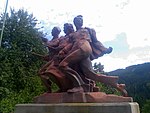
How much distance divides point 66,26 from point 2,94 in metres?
14.8

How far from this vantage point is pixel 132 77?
5362 cm

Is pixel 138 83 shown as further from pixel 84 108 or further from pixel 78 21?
pixel 84 108

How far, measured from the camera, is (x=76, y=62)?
885cm

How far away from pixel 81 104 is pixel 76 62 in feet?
3.92

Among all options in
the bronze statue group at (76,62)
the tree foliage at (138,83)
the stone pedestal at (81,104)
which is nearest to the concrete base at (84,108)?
the stone pedestal at (81,104)

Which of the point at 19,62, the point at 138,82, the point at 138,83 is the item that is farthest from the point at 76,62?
the point at 138,82

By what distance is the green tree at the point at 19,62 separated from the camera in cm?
2361

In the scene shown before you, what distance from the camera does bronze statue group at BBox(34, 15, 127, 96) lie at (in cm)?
874

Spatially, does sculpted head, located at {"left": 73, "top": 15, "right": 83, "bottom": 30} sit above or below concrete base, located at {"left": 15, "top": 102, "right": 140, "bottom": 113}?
above

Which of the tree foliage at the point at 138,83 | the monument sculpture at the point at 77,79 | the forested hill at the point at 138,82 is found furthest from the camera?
the forested hill at the point at 138,82

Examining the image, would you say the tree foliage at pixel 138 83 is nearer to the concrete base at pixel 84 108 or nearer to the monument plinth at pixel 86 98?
the monument plinth at pixel 86 98

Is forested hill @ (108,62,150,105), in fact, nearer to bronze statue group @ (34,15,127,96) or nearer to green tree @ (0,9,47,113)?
green tree @ (0,9,47,113)

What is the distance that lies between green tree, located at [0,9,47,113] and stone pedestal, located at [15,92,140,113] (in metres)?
14.7

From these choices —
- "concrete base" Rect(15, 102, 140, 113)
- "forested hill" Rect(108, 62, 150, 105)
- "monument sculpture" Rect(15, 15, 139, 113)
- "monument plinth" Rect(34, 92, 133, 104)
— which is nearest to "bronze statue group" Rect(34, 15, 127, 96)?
"monument sculpture" Rect(15, 15, 139, 113)
